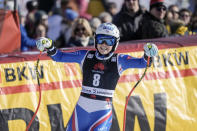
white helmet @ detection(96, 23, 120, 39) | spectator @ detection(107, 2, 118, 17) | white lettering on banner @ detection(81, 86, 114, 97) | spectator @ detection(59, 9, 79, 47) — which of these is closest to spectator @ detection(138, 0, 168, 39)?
spectator @ detection(59, 9, 79, 47)

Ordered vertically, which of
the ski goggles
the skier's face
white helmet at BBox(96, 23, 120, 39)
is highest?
white helmet at BBox(96, 23, 120, 39)

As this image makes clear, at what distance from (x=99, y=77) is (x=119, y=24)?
8.38 ft

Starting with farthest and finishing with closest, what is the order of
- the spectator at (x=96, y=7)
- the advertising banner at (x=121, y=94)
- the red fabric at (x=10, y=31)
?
the spectator at (x=96, y=7), the red fabric at (x=10, y=31), the advertising banner at (x=121, y=94)

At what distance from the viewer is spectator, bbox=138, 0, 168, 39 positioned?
7.34m

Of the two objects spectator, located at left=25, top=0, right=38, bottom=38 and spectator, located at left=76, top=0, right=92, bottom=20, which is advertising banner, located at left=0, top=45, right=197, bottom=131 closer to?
spectator, located at left=25, top=0, right=38, bottom=38

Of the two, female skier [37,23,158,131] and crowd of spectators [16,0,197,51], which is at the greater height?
crowd of spectators [16,0,197,51]

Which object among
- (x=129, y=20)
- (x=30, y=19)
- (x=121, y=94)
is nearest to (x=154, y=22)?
(x=129, y=20)

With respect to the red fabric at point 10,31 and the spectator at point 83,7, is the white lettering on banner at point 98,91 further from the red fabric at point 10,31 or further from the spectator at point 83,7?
the spectator at point 83,7

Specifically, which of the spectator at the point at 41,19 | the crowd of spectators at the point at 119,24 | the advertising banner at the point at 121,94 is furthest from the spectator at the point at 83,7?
the advertising banner at the point at 121,94

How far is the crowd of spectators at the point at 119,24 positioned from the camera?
734cm

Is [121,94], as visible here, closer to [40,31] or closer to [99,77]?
[99,77]

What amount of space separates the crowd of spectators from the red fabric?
289 mm

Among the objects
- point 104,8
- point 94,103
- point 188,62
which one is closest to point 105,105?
point 94,103

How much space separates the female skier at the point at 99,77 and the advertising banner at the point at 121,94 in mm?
1000
